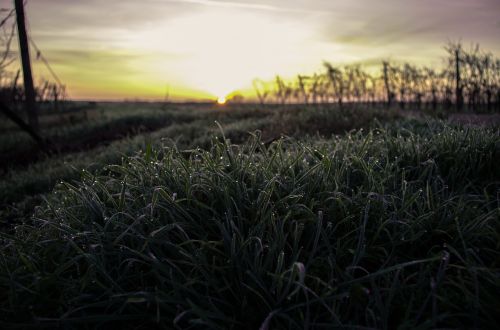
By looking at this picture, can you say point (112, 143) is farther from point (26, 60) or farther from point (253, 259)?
point (253, 259)

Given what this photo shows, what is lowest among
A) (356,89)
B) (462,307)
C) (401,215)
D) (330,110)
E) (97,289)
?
(462,307)

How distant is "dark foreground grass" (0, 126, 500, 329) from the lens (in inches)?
72.2

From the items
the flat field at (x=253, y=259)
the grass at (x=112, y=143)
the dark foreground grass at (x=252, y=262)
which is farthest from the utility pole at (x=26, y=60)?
the dark foreground grass at (x=252, y=262)

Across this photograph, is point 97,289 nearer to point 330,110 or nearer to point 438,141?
point 438,141

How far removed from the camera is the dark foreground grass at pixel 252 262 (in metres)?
1.83

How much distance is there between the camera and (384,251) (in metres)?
2.16

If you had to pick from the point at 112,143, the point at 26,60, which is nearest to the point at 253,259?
the point at 112,143

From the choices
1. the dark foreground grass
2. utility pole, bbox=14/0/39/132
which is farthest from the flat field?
utility pole, bbox=14/0/39/132

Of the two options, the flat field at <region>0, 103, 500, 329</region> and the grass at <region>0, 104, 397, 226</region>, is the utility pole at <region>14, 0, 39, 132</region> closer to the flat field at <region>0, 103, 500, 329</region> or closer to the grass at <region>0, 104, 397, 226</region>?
the grass at <region>0, 104, 397, 226</region>

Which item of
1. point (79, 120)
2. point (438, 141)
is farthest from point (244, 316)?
point (79, 120)

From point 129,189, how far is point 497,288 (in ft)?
7.76

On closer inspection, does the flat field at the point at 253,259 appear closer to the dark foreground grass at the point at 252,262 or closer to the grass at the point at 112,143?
the dark foreground grass at the point at 252,262

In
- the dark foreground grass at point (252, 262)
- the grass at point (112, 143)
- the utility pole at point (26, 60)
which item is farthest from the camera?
the utility pole at point (26, 60)

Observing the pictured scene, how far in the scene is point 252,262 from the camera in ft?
6.79
